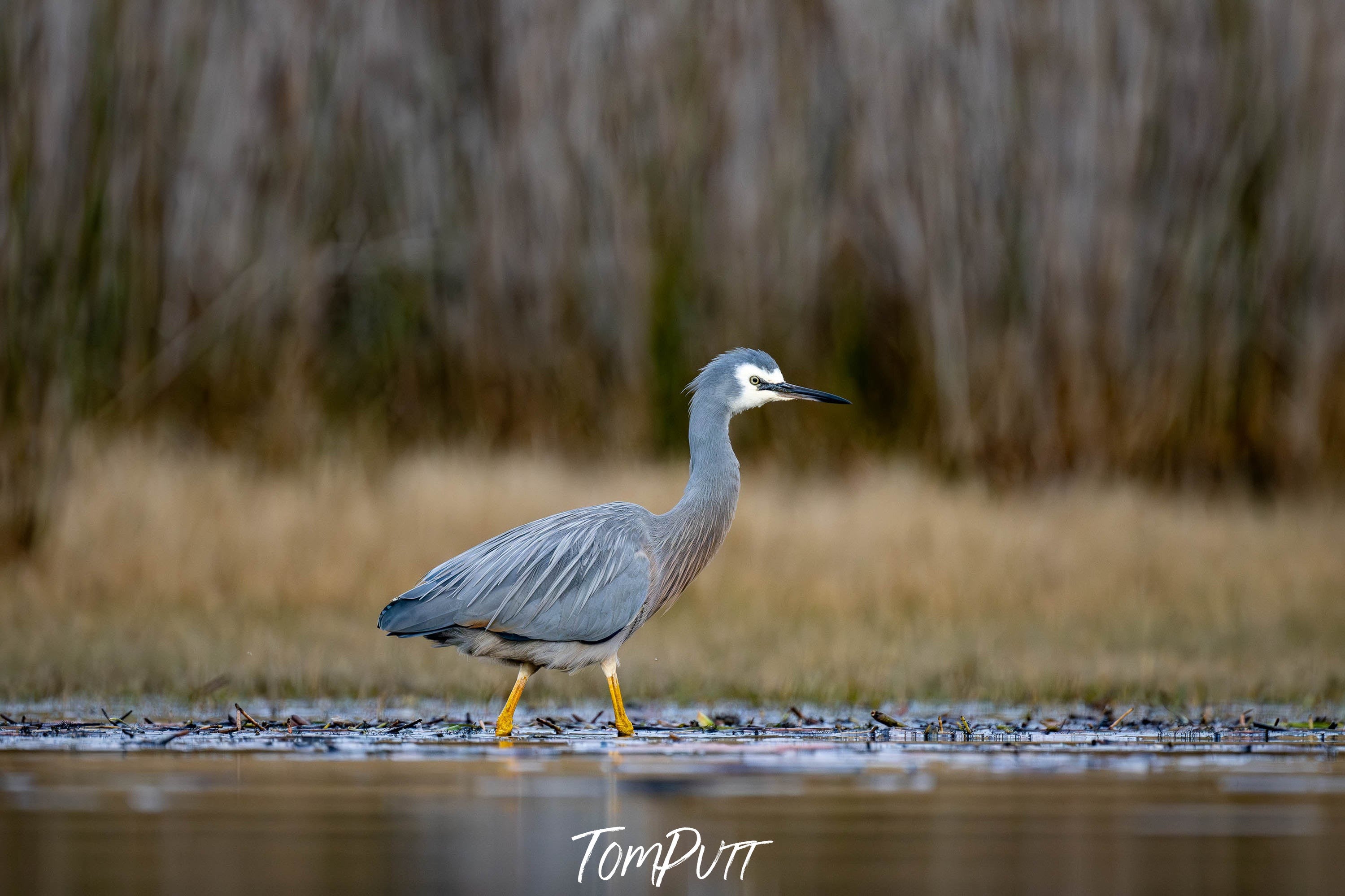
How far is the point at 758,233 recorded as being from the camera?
17844mm

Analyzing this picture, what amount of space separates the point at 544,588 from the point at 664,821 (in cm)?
263

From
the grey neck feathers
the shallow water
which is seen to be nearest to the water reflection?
the shallow water

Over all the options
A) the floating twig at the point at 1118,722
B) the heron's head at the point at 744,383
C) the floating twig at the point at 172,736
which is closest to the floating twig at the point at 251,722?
the floating twig at the point at 172,736

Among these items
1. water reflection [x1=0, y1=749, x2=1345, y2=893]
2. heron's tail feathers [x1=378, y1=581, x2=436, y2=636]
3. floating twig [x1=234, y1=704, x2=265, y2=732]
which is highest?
heron's tail feathers [x1=378, y1=581, x2=436, y2=636]

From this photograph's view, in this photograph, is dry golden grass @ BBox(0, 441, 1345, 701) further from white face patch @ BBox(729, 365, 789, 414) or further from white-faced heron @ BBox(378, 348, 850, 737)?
white face patch @ BBox(729, 365, 789, 414)

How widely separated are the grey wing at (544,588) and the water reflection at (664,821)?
996 mm

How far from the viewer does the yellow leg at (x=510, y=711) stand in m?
8.00

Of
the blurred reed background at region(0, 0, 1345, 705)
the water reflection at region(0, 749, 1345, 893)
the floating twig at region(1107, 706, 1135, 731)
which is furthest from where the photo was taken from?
the blurred reed background at region(0, 0, 1345, 705)

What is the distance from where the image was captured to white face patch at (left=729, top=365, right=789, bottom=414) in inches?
354

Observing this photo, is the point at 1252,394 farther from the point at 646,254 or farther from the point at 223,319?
the point at 223,319

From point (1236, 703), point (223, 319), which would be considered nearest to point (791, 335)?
point (223, 319)

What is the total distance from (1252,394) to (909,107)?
4.19 metres

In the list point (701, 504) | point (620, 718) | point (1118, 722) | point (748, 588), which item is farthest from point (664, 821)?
point (748, 588)

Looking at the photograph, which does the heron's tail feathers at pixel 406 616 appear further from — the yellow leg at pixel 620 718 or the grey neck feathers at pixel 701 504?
the grey neck feathers at pixel 701 504
